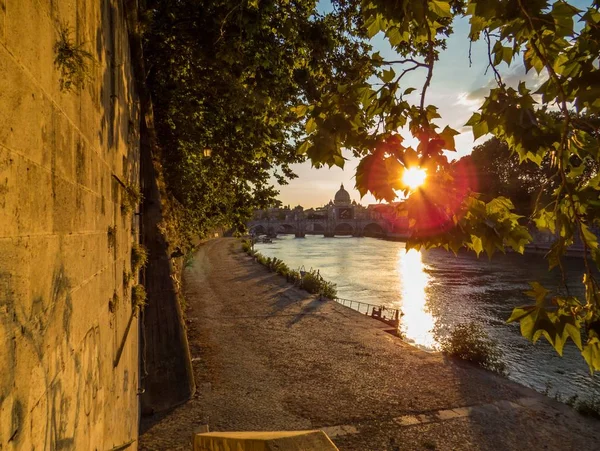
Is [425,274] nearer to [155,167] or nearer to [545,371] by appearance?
[545,371]

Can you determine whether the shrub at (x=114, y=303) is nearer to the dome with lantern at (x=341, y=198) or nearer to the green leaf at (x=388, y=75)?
the green leaf at (x=388, y=75)

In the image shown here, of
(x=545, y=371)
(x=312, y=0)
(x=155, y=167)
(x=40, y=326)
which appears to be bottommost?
(x=545, y=371)

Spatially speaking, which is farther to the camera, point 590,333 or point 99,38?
point 99,38

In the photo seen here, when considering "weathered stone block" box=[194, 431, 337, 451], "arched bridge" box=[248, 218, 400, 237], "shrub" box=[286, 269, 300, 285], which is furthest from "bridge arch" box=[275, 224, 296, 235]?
"weathered stone block" box=[194, 431, 337, 451]

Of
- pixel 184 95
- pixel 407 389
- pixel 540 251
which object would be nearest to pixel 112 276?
pixel 184 95

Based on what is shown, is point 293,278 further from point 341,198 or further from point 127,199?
point 341,198

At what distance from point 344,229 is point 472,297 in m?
103

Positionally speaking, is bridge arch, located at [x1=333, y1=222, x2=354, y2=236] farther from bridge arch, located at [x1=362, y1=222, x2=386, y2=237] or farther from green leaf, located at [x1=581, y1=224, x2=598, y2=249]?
green leaf, located at [x1=581, y1=224, x2=598, y2=249]

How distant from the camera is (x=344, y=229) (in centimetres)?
13200

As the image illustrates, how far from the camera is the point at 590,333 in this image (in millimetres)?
2105

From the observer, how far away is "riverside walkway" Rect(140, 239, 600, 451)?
7.36m

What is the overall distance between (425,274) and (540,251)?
2534cm

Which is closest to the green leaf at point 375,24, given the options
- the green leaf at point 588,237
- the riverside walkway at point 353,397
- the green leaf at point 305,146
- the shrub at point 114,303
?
the green leaf at point 305,146

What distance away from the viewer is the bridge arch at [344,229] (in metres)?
130
